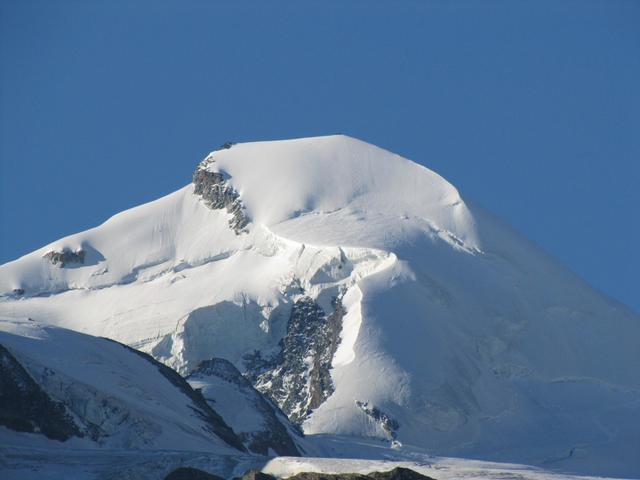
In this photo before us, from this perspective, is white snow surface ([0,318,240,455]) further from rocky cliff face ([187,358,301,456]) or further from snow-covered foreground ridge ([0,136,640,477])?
snow-covered foreground ridge ([0,136,640,477])

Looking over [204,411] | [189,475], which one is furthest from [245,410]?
[189,475]

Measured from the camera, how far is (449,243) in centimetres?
19688

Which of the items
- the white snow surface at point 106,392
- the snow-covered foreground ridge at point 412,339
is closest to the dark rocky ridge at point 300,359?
the snow-covered foreground ridge at point 412,339

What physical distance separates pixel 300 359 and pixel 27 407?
73.5m

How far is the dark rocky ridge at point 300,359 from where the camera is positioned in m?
178

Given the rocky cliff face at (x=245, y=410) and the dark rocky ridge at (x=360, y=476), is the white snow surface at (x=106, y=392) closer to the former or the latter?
the rocky cliff face at (x=245, y=410)

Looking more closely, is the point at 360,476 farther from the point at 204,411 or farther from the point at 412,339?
the point at 412,339

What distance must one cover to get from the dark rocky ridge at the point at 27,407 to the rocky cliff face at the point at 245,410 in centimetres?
1875

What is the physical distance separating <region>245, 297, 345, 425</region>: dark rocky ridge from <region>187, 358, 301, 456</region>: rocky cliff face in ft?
97.3

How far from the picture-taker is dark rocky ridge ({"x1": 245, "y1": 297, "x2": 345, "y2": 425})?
178m

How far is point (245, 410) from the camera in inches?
5408

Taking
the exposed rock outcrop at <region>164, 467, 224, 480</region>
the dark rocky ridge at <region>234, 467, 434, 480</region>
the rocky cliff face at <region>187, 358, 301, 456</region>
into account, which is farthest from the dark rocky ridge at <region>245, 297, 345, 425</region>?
the dark rocky ridge at <region>234, 467, 434, 480</region>

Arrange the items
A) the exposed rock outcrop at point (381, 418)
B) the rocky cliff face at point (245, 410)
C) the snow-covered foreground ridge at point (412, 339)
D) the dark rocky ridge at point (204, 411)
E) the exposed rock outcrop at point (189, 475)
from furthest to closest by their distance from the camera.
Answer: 1. the snow-covered foreground ridge at point (412, 339)
2. the exposed rock outcrop at point (381, 418)
3. the rocky cliff face at point (245, 410)
4. the dark rocky ridge at point (204, 411)
5. the exposed rock outcrop at point (189, 475)

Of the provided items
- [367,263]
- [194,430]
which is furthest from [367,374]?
[194,430]
